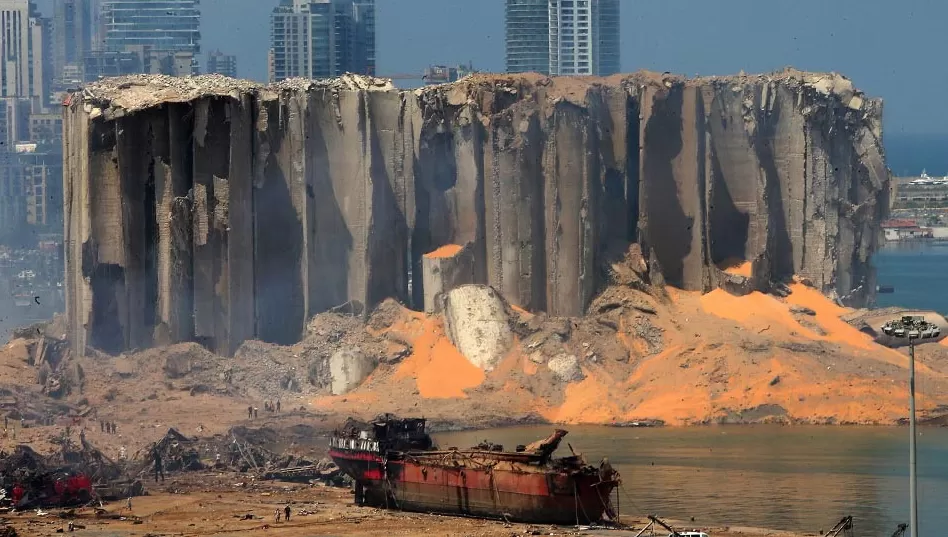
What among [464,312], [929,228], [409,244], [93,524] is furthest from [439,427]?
[929,228]

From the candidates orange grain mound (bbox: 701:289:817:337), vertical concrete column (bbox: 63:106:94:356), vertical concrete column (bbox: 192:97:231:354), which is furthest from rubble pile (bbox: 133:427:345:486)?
orange grain mound (bbox: 701:289:817:337)

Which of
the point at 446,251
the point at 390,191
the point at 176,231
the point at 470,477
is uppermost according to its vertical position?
the point at 390,191

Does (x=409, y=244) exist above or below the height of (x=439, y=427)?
above

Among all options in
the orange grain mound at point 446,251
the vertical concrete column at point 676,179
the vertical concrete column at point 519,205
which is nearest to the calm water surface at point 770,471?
the vertical concrete column at point 519,205

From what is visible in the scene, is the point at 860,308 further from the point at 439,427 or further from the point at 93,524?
the point at 93,524

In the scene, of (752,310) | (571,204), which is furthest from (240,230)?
(752,310)

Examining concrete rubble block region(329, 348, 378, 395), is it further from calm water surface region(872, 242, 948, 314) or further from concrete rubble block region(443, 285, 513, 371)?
calm water surface region(872, 242, 948, 314)

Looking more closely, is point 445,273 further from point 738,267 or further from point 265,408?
point 738,267
